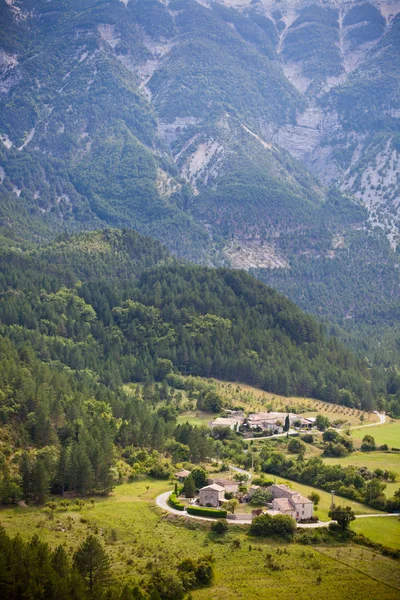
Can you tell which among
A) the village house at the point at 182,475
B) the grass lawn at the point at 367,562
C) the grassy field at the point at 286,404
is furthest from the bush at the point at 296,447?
the grass lawn at the point at 367,562

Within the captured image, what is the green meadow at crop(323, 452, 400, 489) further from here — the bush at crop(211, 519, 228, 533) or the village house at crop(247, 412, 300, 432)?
the bush at crop(211, 519, 228, 533)

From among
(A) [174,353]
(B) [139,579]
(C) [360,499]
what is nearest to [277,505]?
(C) [360,499]

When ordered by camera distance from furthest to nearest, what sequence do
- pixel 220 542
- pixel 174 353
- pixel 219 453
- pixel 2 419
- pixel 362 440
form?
pixel 174 353
pixel 362 440
pixel 219 453
pixel 2 419
pixel 220 542

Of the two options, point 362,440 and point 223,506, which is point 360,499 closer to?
point 223,506

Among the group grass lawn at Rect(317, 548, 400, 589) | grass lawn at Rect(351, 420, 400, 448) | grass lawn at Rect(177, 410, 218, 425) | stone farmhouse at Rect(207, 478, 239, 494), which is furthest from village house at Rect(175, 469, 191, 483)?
grass lawn at Rect(351, 420, 400, 448)

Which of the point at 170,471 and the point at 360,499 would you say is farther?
the point at 170,471
